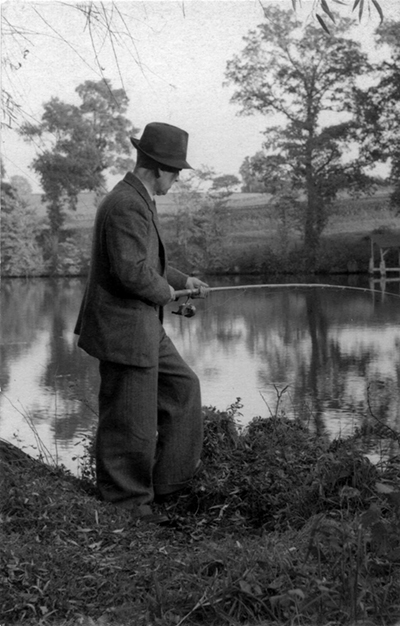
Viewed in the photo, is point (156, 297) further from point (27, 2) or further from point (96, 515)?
point (27, 2)

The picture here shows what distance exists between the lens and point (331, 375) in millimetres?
10672

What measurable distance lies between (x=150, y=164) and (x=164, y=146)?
0.16 m

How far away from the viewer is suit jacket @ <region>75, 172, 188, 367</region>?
514 cm

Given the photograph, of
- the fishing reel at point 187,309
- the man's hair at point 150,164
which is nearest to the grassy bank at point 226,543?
the fishing reel at point 187,309

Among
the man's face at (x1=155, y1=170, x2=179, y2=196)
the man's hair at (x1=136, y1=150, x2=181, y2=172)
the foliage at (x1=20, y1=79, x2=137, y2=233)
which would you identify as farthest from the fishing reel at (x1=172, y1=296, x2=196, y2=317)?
the foliage at (x1=20, y1=79, x2=137, y2=233)

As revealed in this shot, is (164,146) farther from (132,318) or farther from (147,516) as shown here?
(147,516)

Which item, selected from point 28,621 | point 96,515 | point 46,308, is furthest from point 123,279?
point 46,308

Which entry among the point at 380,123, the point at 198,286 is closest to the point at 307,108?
the point at 380,123

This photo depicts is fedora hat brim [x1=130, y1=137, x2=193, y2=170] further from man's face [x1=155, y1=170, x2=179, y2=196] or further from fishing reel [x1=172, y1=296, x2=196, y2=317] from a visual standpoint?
fishing reel [x1=172, y1=296, x2=196, y2=317]

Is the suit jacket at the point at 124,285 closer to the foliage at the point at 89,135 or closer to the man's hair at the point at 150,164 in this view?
the man's hair at the point at 150,164

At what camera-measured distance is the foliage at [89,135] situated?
10789 millimetres

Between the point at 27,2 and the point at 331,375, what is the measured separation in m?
5.55

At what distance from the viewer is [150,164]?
533 centimetres

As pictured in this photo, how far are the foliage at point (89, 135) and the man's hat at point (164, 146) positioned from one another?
4.41m
